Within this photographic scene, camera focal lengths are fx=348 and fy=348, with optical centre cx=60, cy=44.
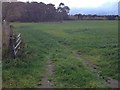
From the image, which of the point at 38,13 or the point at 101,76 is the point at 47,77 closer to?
the point at 101,76

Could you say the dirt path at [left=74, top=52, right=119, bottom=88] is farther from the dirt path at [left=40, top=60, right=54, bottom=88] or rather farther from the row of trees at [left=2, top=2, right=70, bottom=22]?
the row of trees at [left=2, top=2, right=70, bottom=22]

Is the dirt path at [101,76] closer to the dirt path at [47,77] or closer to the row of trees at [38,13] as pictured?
the dirt path at [47,77]

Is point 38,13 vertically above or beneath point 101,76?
above

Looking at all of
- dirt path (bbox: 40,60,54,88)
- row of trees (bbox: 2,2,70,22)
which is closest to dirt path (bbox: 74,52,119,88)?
dirt path (bbox: 40,60,54,88)

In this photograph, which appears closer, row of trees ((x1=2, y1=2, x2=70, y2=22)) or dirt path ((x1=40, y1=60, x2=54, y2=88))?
dirt path ((x1=40, y1=60, x2=54, y2=88))

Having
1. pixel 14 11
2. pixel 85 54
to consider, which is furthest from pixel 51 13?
pixel 85 54

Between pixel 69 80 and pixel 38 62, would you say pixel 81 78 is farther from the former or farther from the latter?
pixel 38 62

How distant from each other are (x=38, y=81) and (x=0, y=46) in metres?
7.47

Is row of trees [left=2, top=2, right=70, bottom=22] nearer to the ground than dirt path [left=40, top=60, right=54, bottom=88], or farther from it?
farther from it

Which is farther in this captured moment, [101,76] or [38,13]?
[38,13]

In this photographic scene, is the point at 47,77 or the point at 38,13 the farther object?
the point at 38,13

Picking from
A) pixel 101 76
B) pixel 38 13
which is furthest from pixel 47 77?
pixel 38 13

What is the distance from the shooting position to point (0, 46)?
1931 centimetres

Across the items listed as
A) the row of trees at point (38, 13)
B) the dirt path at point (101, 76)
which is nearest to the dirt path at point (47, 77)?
the dirt path at point (101, 76)
